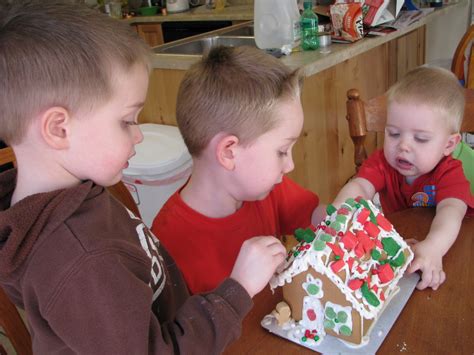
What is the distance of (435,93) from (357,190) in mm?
290

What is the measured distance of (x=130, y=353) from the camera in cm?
57

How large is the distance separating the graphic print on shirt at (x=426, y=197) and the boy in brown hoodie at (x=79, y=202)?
56 centimetres

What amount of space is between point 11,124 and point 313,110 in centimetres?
164

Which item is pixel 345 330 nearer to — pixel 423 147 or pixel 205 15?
pixel 423 147

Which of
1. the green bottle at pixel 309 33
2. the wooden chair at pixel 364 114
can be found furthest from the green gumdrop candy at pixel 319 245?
the green bottle at pixel 309 33

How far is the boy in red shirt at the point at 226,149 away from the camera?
893 mm

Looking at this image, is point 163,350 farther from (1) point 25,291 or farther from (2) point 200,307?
(1) point 25,291

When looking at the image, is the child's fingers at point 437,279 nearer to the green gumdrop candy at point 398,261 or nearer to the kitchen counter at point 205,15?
the green gumdrop candy at point 398,261

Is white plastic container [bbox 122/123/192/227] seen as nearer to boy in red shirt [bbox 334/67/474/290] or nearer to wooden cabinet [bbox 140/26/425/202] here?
wooden cabinet [bbox 140/26/425/202]

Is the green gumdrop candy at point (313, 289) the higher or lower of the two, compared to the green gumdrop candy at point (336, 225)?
lower

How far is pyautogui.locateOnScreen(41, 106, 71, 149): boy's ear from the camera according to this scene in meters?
0.61

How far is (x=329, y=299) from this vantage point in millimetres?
698

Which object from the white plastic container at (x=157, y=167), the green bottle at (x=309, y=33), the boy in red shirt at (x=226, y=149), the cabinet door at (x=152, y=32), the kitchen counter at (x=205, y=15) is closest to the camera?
the boy in red shirt at (x=226, y=149)

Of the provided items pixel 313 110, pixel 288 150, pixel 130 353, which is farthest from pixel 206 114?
pixel 313 110
